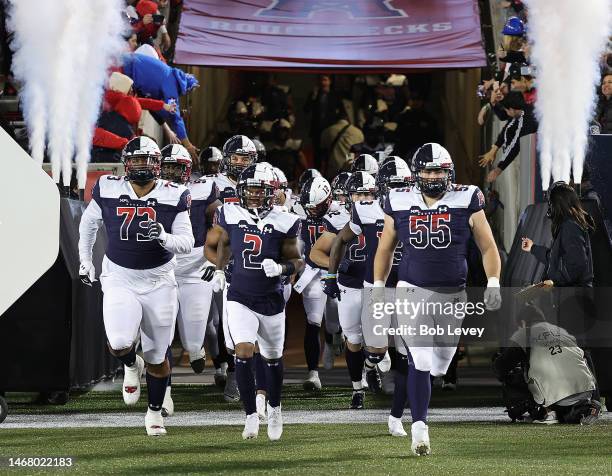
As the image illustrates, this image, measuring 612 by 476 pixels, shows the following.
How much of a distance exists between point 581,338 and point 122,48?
664 centimetres

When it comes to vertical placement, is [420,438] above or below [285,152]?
below

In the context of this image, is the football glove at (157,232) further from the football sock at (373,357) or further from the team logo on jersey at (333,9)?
the team logo on jersey at (333,9)

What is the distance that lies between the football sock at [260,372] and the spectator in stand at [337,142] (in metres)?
10.1

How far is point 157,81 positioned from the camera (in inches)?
631

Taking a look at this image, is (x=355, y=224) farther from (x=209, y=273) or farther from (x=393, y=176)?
(x=209, y=273)

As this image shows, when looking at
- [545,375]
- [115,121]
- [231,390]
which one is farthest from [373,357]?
[115,121]

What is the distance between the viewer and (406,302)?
9.05 meters

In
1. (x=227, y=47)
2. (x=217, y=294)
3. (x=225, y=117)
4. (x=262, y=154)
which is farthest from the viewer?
(x=225, y=117)

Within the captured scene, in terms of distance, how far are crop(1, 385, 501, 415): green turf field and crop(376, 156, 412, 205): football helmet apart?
1736 mm

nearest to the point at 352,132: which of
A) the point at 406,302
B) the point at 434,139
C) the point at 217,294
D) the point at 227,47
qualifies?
the point at 434,139

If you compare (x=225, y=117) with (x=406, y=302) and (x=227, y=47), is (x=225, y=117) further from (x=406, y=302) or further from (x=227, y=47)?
(x=406, y=302)

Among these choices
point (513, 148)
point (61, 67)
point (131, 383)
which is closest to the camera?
point (131, 383)

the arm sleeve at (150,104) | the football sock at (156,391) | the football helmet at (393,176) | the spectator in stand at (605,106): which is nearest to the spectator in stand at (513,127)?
the spectator in stand at (605,106)

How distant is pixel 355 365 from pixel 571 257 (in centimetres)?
226
